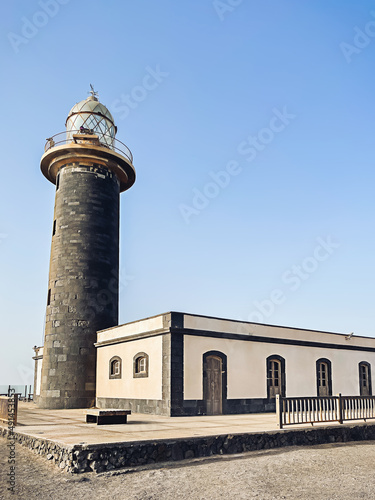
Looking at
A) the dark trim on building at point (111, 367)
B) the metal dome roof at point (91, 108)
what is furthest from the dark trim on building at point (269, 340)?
the metal dome roof at point (91, 108)

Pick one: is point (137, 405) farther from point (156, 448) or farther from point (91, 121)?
point (91, 121)

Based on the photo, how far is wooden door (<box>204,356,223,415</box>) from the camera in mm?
15257

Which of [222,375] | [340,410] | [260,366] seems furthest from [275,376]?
[340,410]

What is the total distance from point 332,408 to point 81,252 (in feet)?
38.0

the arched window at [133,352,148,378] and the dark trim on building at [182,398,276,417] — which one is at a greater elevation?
the arched window at [133,352,148,378]

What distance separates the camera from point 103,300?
1962cm

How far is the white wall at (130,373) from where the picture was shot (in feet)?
49.7

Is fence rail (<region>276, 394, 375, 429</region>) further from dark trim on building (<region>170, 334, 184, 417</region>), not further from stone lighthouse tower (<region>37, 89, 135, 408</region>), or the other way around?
stone lighthouse tower (<region>37, 89, 135, 408</region>)

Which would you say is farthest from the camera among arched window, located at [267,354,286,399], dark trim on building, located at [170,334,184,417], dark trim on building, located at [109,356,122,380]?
dark trim on building, located at [109,356,122,380]

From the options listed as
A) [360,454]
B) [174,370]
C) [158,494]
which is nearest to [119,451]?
[158,494]

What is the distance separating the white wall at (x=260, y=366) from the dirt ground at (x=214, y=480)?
19.3ft

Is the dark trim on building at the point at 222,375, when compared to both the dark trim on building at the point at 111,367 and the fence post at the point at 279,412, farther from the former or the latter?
the fence post at the point at 279,412

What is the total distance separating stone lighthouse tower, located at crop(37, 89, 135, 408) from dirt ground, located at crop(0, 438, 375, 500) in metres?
9.75

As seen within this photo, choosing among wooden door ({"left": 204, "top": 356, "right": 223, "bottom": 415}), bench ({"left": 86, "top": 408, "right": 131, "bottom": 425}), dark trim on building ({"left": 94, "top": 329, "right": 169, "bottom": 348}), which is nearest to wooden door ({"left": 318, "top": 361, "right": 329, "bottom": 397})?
wooden door ({"left": 204, "top": 356, "right": 223, "bottom": 415})
